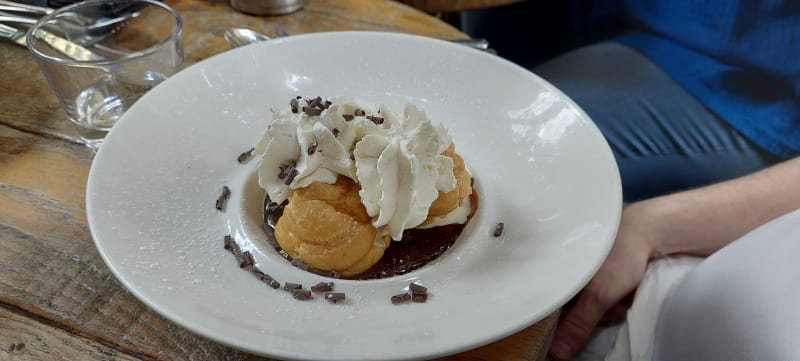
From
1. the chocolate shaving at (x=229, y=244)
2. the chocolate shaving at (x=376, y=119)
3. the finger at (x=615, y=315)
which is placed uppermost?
the chocolate shaving at (x=376, y=119)

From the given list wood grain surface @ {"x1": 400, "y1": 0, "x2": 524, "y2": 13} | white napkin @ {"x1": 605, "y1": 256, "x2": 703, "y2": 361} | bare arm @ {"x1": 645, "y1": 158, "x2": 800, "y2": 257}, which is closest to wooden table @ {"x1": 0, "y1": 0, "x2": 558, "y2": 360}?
white napkin @ {"x1": 605, "y1": 256, "x2": 703, "y2": 361}

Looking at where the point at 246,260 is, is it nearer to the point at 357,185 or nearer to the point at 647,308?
the point at 357,185

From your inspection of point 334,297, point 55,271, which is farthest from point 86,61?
point 334,297

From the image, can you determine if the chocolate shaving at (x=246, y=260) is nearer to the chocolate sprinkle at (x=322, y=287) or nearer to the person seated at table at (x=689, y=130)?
the chocolate sprinkle at (x=322, y=287)

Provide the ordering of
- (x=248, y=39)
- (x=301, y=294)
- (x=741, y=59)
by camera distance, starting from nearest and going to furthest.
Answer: (x=301, y=294)
(x=248, y=39)
(x=741, y=59)

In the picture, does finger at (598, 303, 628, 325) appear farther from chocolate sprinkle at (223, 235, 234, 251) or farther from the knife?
the knife

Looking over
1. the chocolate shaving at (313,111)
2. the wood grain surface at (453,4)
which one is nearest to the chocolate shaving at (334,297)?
the chocolate shaving at (313,111)
